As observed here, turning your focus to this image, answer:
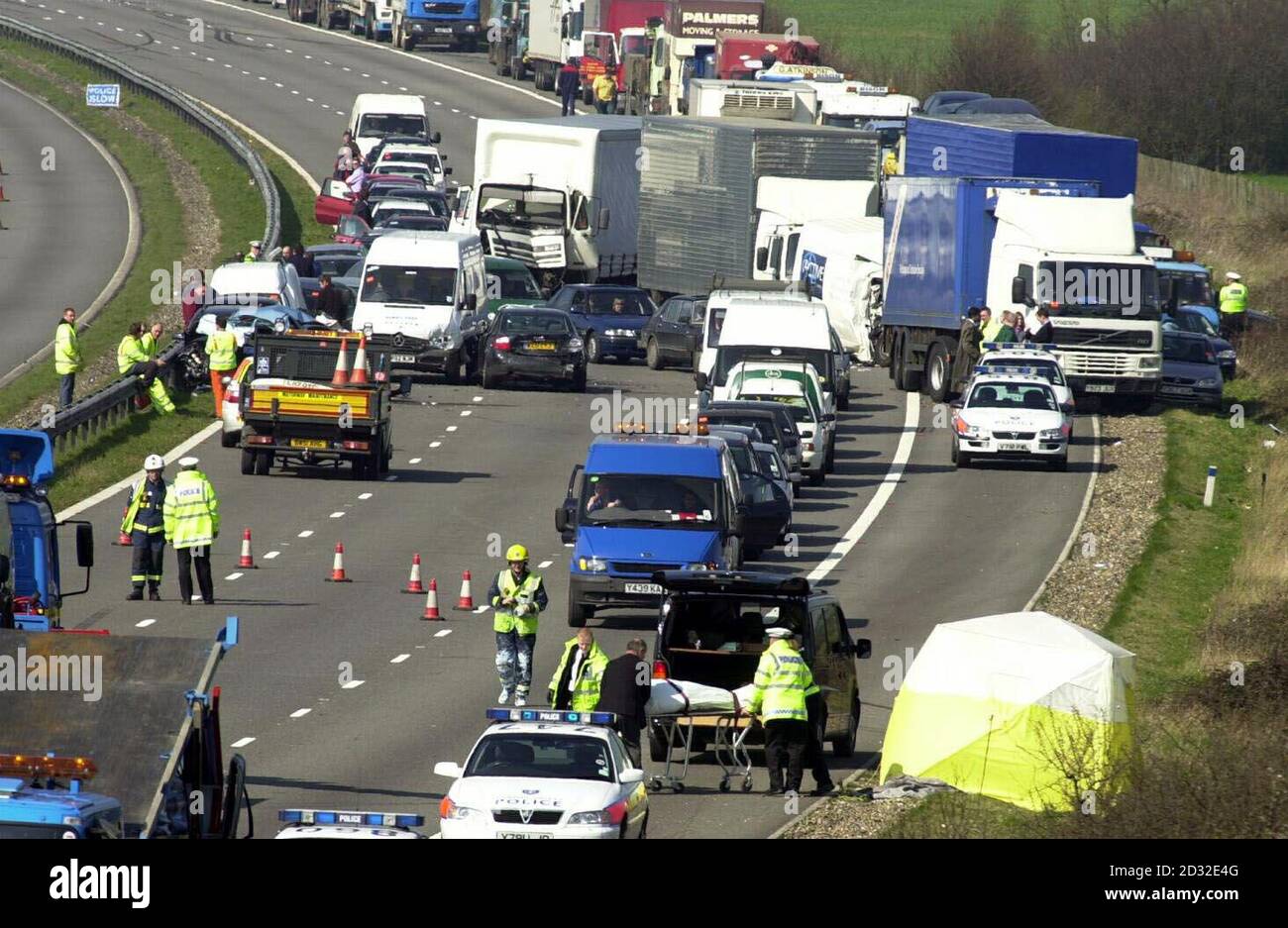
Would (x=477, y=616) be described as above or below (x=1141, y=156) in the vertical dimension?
below

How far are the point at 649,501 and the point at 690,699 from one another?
7.03 m

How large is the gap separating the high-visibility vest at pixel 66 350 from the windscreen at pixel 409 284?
23.0 feet

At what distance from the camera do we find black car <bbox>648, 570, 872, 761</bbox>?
72.1 feet

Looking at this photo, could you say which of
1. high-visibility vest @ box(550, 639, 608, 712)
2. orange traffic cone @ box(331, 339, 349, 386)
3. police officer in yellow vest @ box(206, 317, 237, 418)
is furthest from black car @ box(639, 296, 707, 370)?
high-visibility vest @ box(550, 639, 608, 712)

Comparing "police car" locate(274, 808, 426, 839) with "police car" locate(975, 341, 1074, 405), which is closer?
"police car" locate(274, 808, 426, 839)

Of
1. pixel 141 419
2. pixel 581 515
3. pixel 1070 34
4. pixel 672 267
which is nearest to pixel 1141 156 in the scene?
pixel 1070 34

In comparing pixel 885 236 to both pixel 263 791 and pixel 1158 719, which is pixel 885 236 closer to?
pixel 1158 719

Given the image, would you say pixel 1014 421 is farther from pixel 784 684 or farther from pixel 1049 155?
pixel 784 684

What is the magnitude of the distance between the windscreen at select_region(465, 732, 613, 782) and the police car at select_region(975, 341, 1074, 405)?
77.6ft

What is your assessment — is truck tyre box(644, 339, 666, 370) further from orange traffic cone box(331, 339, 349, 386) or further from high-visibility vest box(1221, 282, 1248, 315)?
→ orange traffic cone box(331, 339, 349, 386)

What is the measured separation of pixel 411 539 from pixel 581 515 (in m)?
5.18

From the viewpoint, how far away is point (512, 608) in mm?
22875

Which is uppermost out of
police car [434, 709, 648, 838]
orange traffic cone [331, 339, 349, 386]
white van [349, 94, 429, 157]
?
white van [349, 94, 429, 157]

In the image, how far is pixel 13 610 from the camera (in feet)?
62.1
